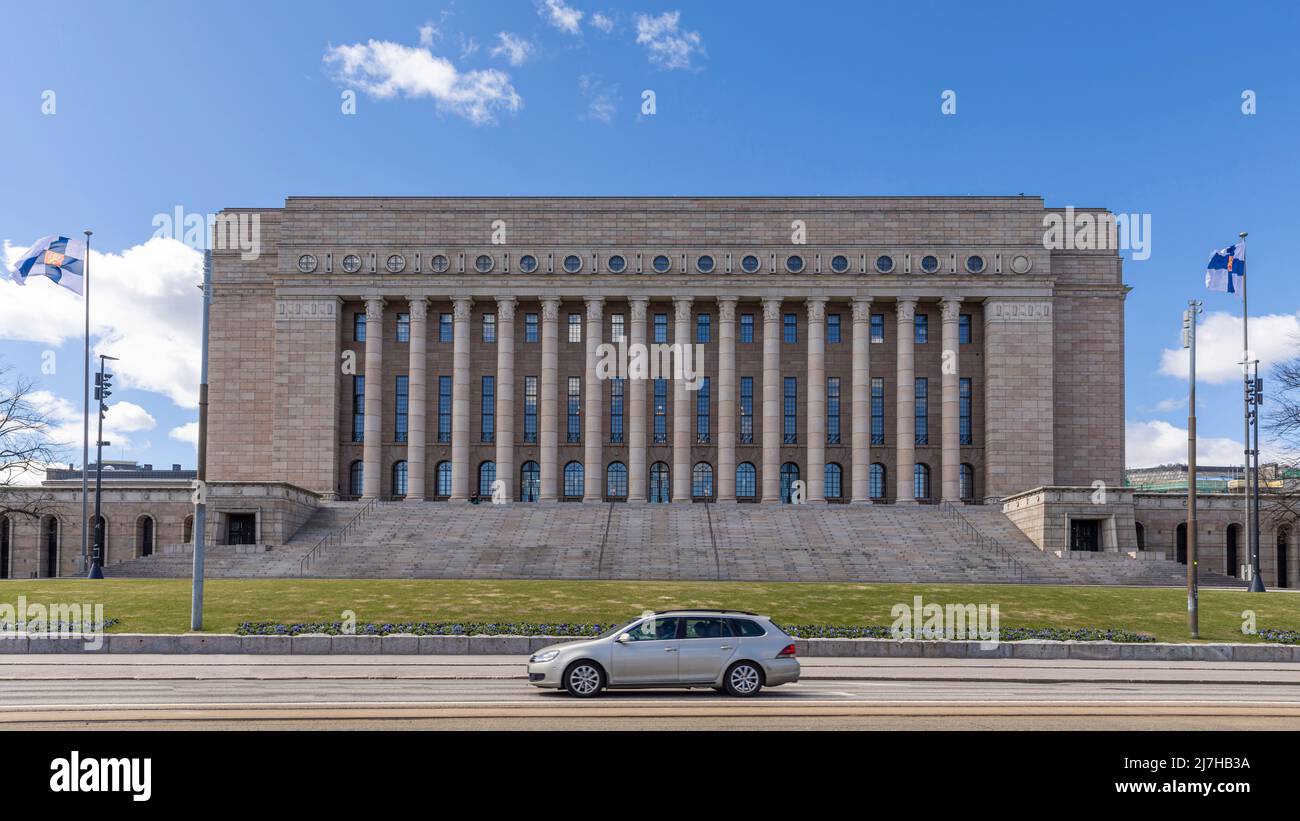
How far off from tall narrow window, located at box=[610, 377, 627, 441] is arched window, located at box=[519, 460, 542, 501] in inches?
220

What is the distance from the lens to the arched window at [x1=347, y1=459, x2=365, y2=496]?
7850cm

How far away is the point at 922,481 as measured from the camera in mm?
78438

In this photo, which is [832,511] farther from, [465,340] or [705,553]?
[465,340]

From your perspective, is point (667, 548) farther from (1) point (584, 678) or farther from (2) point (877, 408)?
(1) point (584, 678)

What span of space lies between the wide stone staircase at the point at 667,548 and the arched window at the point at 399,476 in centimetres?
1079

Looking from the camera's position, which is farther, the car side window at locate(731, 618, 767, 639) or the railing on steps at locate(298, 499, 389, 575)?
the railing on steps at locate(298, 499, 389, 575)

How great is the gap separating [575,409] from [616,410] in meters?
2.77

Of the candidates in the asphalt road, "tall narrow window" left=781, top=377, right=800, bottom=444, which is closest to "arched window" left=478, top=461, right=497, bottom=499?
"tall narrow window" left=781, top=377, right=800, bottom=444

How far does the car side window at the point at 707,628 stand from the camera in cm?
2236

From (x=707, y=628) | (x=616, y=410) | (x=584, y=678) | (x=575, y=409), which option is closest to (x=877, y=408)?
(x=616, y=410)

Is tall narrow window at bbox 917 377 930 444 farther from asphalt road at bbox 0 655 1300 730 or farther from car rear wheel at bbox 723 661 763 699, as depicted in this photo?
car rear wheel at bbox 723 661 763 699

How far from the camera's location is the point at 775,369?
76875mm
